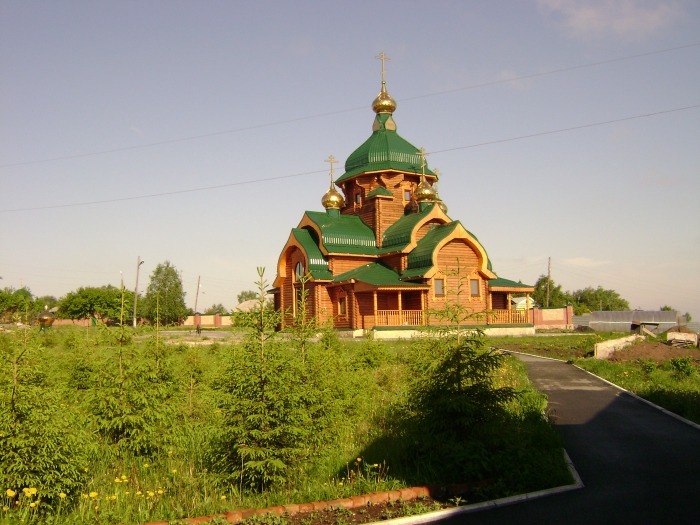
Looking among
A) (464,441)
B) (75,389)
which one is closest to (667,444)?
(464,441)

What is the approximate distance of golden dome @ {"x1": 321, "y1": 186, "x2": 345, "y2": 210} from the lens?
30.1 metres

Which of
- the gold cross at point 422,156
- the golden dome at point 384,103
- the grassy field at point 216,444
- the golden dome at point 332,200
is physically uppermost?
the golden dome at point 384,103

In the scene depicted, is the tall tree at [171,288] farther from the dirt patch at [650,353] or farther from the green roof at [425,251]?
the dirt patch at [650,353]

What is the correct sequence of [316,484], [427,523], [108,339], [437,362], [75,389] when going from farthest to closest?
[75,389], [108,339], [437,362], [316,484], [427,523]

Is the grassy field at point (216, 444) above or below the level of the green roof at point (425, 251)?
below

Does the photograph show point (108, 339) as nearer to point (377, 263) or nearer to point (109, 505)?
point (109, 505)

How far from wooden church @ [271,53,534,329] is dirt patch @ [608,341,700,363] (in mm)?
9022

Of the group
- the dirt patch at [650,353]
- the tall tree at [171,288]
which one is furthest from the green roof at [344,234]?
the tall tree at [171,288]

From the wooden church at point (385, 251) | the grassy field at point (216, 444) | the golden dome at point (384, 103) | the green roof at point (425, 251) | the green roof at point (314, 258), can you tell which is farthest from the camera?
the golden dome at point (384, 103)

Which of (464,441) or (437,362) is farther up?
(437,362)

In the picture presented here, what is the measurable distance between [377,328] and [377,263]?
188 inches

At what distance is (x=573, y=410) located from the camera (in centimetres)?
1066

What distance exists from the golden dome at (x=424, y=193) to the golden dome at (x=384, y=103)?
216 inches

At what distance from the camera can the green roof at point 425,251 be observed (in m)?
26.0
